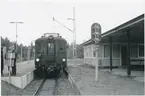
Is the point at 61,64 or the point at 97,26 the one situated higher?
the point at 97,26

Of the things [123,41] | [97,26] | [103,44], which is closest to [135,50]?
[123,41]

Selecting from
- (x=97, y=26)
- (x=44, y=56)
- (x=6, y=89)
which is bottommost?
(x=6, y=89)

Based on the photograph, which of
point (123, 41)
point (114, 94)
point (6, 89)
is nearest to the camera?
point (114, 94)

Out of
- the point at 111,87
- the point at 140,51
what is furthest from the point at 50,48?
the point at 140,51

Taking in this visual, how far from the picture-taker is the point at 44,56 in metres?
17.7

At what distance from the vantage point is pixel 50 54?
17828mm

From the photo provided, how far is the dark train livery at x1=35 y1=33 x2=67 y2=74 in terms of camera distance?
17.7 metres

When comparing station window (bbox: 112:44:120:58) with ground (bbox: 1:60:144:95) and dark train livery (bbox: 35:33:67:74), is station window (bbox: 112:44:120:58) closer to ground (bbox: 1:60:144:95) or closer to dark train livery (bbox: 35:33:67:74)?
dark train livery (bbox: 35:33:67:74)

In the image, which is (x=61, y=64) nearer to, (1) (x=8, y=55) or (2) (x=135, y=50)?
(1) (x=8, y=55)

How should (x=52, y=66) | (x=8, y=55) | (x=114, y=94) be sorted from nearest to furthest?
(x=114, y=94) < (x=8, y=55) < (x=52, y=66)

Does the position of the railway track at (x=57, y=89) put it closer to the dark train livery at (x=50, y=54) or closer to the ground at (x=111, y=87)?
the ground at (x=111, y=87)

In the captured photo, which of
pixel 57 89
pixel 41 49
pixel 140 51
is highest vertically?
pixel 41 49

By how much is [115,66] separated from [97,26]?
446 inches

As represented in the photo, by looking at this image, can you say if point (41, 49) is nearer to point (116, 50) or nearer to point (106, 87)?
point (106, 87)
